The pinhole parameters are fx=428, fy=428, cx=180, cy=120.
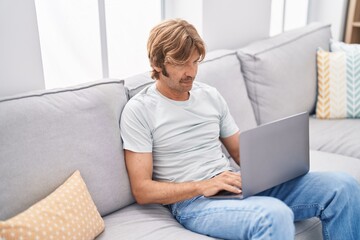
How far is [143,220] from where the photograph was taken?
55.0 inches

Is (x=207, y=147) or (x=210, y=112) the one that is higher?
(x=210, y=112)

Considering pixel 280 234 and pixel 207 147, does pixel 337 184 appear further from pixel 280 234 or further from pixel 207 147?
pixel 207 147

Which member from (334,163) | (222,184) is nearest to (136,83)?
(222,184)

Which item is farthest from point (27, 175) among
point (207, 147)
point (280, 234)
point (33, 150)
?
point (280, 234)

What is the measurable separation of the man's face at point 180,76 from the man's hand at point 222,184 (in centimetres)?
33

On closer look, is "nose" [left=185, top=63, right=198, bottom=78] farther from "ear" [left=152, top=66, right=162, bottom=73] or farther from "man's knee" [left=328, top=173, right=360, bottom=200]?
"man's knee" [left=328, top=173, right=360, bottom=200]

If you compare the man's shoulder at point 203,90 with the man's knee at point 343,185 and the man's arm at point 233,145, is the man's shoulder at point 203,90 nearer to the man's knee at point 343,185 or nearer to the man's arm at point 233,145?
the man's arm at point 233,145

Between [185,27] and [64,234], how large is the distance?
76cm

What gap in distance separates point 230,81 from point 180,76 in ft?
1.81

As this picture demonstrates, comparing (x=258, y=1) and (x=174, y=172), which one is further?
(x=258, y=1)

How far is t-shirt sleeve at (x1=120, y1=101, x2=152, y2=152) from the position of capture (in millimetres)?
1433

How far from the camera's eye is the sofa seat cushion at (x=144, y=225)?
130cm

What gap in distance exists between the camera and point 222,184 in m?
1.38

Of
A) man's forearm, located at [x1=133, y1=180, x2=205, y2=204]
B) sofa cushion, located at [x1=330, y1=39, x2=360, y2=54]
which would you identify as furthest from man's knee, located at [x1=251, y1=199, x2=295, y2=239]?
sofa cushion, located at [x1=330, y1=39, x2=360, y2=54]
